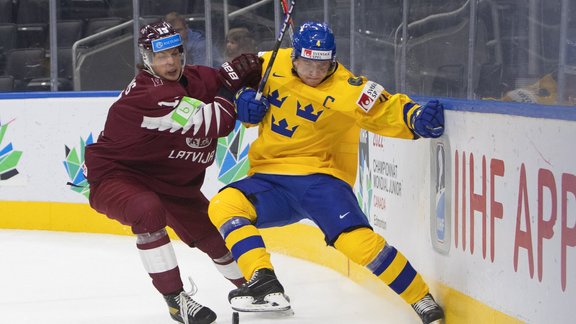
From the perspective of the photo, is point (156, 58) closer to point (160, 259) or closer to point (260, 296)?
point (160, 259)

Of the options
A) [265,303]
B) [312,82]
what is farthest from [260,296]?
[312,82]

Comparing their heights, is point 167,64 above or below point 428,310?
above

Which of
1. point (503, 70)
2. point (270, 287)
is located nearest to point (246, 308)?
point (270, 287)

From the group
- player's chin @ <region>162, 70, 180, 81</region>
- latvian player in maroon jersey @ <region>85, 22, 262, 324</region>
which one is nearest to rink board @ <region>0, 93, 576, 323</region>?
latvian player in maroon jersey @ <region>85, 22, 262, 324</region>

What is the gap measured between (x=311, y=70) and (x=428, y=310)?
960 mm

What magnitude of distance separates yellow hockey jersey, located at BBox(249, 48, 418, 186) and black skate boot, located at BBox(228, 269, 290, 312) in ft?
1.73

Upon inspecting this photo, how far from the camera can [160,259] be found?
409cm

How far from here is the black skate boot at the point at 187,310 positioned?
160 inches

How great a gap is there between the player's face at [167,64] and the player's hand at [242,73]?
203 mm

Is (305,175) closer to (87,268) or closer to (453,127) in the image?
(453,127)

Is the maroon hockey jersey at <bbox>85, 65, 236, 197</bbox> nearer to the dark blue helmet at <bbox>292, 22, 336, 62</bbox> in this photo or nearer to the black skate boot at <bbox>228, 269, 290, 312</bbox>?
the dark blue helmet at <bbox>292, 22, 336, 62</bbox>

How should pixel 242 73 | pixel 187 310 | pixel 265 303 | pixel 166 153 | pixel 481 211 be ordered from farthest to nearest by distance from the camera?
pixel 166 153 < pixel 242 73 < pixel 187 310 < pixel 265 303 < pixel 481 211

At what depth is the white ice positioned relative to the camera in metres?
4.42

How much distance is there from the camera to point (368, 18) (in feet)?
18.7
